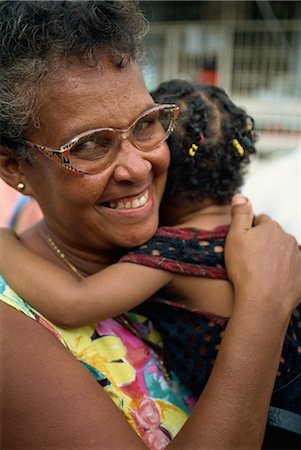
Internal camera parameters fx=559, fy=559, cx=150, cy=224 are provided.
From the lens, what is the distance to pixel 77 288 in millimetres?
1820

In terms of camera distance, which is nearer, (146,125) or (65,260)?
(146,125)

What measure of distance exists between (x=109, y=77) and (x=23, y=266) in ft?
2.23

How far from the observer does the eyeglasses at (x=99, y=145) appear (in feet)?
5.75

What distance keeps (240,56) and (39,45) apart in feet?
39.1

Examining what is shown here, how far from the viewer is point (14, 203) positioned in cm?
365

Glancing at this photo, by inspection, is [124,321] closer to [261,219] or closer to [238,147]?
[261,219]

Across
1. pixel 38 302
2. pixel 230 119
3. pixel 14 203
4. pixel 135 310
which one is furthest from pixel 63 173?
pixel 14 203

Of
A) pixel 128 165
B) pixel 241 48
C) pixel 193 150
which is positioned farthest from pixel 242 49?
pixel 128 165

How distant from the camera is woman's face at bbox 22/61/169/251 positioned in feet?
5.67

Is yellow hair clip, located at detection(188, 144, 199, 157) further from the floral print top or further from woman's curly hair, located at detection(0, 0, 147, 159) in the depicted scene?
the floral print top

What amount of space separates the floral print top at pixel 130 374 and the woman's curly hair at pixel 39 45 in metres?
0.55

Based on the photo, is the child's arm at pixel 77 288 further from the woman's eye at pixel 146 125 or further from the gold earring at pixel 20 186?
the woman's eye at pixel 146 125

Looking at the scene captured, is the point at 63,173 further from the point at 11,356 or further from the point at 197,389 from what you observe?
the point at 197,389

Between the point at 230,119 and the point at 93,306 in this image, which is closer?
the point at 93,306
